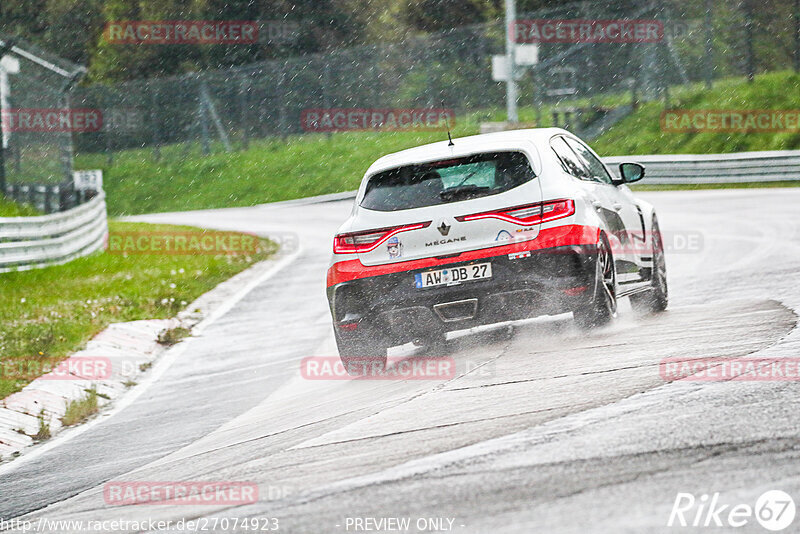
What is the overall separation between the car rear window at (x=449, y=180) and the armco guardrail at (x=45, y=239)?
11.2m

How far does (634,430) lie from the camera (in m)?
5.78

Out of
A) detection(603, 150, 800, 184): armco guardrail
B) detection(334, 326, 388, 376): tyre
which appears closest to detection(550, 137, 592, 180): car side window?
detection(334, 326, 388, 376): tyre

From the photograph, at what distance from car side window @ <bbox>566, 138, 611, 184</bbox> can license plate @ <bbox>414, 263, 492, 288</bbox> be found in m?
1.68

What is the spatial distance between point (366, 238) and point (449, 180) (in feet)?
2.35

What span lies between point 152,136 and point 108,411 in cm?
3484

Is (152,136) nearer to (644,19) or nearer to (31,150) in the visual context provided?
(31,150)

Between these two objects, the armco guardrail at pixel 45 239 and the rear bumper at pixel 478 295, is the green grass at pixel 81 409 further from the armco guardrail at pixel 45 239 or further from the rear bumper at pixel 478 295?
the armco guardrail at pixel 45 239

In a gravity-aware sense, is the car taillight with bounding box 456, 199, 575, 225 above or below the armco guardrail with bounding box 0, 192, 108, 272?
above

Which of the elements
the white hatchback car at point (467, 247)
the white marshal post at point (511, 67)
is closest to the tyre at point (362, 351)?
the white hatchback car at point (467, 247)

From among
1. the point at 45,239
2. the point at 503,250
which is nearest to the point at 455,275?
the point at 503,250

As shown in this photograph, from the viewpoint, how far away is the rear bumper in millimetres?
8578

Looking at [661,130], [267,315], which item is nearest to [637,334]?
[267,315]

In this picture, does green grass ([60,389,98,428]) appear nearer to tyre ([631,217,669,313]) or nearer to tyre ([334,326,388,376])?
tyre ([334,326,388,376])

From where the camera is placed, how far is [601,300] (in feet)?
28.7
